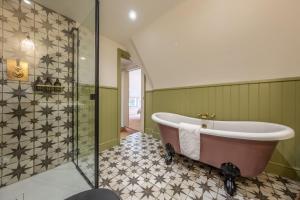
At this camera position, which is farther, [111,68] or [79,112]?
[111,68]

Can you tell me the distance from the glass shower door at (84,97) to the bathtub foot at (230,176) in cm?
143

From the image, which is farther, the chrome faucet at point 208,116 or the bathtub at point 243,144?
the chrome faucet at point 208,116

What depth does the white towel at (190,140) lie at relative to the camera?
1.66 meters

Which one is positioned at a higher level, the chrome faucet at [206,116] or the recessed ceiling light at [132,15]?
the recessed ceiling light at [132,15]

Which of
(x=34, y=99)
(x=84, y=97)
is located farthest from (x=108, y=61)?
(x=34, y=99)

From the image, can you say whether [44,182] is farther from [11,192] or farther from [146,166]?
→ [146,166]

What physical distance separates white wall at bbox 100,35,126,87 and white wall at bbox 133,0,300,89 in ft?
1.98

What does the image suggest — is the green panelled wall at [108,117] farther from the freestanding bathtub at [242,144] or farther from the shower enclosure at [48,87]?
the freestanding bathtub at [242,144]

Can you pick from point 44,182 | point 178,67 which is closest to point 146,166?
point 44,182

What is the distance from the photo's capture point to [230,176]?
1.45 meters

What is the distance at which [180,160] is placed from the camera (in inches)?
83.9

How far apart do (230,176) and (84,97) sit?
6.64ft

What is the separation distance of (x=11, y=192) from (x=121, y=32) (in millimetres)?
2688

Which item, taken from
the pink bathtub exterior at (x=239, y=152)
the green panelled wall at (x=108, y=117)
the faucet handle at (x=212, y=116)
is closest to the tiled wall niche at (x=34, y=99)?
the green panelled wall at (x=108, y=117)
